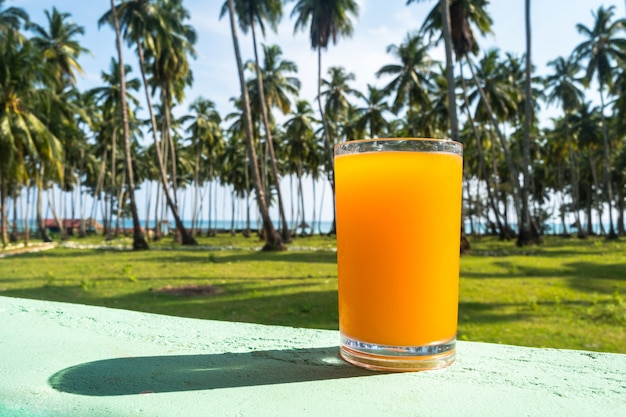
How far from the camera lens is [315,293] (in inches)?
296

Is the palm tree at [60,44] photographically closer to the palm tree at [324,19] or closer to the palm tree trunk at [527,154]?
the palm tree at [324,19]

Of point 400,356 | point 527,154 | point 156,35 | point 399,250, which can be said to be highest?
point 156,35

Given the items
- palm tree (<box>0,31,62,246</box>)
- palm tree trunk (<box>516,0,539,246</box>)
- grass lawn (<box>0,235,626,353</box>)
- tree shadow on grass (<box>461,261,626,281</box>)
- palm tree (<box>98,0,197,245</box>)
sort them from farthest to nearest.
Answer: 1. palm tree (<box>98,0,197,245</box>)
2. palm tree trunk (<box>516,0,539,246</box>)
3. palm tree (<box>0,31,62,246</box>)
4. tree shadow on grass (<box>461,261,626,281</box>)
5. grass lawn (<box>0,235,626,353</box>)

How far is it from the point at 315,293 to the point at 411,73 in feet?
77.3

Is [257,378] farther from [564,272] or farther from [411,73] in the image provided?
[411,73]

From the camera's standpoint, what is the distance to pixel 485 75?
2684cm

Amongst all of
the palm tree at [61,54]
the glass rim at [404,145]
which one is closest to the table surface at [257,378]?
the glass rim at [404,145]

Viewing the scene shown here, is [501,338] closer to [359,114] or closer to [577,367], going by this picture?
[577,367]

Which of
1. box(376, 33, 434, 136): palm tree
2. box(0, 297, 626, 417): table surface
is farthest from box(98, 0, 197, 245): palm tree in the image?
Result: box(0, 297, 626, 417): table surface

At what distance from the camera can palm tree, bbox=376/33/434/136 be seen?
2847 cm

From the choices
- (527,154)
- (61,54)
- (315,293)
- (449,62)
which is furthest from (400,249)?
(61,54)

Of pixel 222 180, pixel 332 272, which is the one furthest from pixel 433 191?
pixel 222 180

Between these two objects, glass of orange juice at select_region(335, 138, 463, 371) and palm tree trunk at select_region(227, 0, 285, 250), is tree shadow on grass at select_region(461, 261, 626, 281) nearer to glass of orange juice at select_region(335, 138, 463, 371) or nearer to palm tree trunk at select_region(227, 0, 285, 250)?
palm tree trunk at select_region(227, 0, 285, 250)

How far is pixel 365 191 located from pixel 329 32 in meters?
25.3
